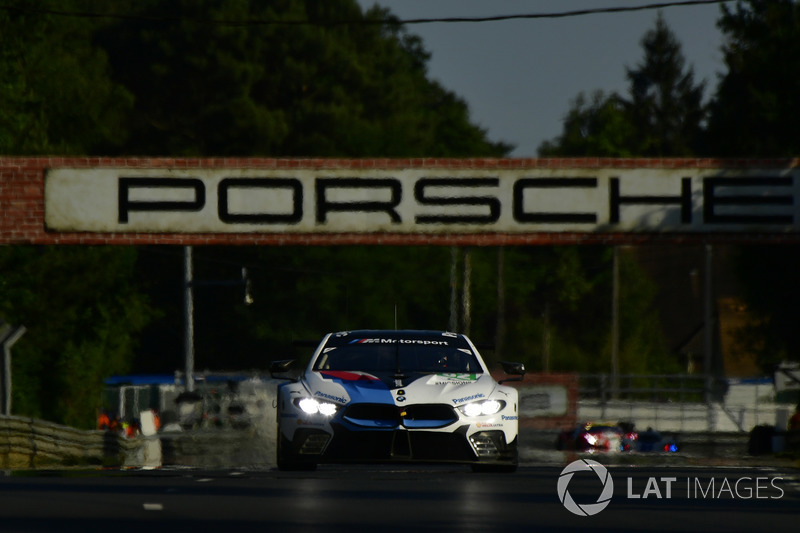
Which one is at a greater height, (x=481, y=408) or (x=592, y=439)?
(x=481, y=408)

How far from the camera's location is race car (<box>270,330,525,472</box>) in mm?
13234

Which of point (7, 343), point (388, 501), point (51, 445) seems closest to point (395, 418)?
point (388, 501)

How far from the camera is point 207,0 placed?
68938 mm

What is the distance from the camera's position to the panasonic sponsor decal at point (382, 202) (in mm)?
24516

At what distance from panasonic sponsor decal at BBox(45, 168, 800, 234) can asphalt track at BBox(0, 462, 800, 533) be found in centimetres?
996

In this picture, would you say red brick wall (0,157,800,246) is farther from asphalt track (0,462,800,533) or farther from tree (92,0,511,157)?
tree (92,0,511,157)

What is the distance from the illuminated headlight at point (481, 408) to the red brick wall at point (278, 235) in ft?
36.0

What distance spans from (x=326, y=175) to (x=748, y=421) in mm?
33274

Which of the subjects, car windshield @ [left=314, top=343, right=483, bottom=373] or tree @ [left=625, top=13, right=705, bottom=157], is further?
tree @ [left=625, top=13, right=705, bottom=157]

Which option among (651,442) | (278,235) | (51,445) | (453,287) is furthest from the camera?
(453,287)

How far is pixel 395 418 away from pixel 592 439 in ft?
95.3

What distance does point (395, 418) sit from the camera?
13266 millimetres

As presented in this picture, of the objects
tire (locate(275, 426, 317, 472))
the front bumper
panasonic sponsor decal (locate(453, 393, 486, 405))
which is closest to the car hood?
panasonic sponsor decal (locate(453, 393, 486, 405))

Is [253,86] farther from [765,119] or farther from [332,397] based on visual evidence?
[332,397]
